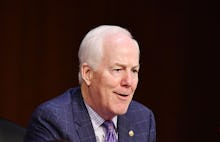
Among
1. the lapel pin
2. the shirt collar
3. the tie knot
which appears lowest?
the lapel pin

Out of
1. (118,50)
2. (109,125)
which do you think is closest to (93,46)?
(118,50)

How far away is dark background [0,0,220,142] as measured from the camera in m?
3.83

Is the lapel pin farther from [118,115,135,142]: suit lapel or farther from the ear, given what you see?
the ear

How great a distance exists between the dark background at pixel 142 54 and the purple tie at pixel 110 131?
1.53m

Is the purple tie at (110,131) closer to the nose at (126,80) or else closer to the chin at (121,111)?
the chin at (121,111)

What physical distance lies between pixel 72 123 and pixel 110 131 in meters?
0.19

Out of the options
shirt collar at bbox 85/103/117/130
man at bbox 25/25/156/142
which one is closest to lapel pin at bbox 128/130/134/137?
man at bbox 25/25/156/142

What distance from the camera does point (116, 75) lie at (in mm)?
2340

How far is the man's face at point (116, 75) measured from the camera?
2.33m

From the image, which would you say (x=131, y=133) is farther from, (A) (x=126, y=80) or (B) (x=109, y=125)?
(A) (x=126, y=80)

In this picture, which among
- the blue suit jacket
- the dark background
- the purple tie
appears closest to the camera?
the blue suit jacket

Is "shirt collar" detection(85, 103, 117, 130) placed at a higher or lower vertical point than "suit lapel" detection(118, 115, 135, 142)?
higher

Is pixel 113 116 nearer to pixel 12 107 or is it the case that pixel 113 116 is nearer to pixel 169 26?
pixel 12 107

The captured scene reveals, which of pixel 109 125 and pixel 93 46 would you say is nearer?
pixel 93 46
